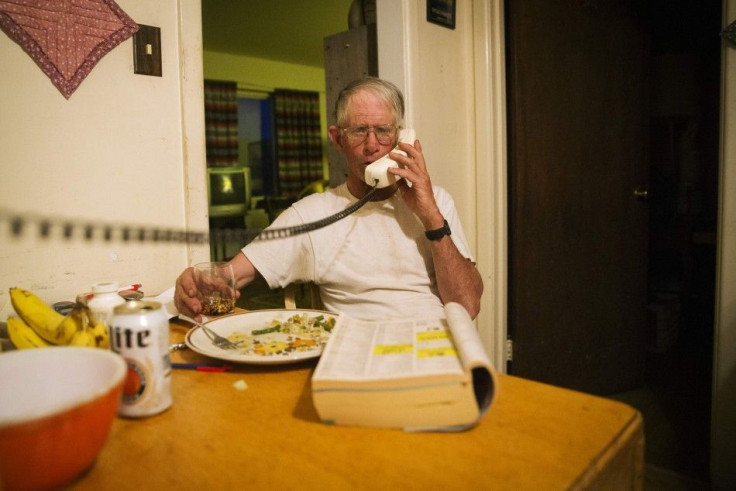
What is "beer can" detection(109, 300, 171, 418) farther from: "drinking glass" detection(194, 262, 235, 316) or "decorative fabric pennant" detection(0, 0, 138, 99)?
"decorative fabric pennant" detection(0, 0, 138, 99)

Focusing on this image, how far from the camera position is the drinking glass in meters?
1.25

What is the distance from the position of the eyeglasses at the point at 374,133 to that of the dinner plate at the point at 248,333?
1.99 feet

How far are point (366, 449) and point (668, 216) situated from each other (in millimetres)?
3708

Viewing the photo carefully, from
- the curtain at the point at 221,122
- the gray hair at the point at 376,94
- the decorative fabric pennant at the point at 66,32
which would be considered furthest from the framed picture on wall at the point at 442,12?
the curtain at the point at 221,122

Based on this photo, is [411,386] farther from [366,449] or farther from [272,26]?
[272,26]

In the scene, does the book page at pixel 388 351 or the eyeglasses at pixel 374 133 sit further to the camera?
the eyeglasses at pixel 374 133

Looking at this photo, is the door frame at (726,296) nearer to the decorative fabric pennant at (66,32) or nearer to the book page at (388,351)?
the book page at (388,351)

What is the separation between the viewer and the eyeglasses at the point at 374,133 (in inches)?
60.6

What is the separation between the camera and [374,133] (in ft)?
5.03

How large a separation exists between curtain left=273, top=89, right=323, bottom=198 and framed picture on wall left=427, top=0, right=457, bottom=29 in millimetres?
5859

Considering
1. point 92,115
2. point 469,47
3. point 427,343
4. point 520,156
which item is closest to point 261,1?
point 469,47

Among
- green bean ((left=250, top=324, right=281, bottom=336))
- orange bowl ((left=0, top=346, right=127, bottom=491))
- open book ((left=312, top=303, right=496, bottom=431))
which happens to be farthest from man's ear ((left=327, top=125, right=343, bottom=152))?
orange bowl ((left=0, top=346, right=127, bottom=491))

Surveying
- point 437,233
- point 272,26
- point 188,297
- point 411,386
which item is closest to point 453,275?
point 437,233

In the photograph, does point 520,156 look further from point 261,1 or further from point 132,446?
point 261,1
